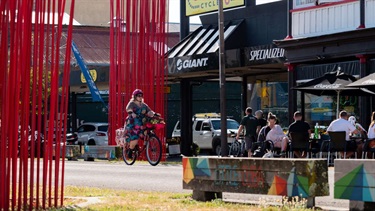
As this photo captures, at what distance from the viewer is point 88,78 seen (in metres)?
36.2

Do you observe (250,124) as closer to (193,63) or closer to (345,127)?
(345,127)

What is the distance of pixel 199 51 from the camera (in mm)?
33875

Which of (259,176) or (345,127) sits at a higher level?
(345,127)

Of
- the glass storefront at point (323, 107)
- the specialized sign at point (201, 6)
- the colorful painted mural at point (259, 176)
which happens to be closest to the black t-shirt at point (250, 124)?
the glass storefront at point (323, 107)

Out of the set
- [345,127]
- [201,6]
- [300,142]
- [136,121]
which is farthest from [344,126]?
[201,6]

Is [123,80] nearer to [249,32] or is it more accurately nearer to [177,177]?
[249,32]

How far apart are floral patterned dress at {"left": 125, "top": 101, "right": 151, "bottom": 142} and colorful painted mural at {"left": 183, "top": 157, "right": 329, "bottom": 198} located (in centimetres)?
886

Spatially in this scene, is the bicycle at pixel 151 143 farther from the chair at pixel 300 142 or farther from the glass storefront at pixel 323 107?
the glass storefront at pixel 323 107

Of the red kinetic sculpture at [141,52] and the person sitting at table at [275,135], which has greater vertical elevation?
the red kinetic sculpture at [141,52]

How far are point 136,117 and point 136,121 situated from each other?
0.13 meters

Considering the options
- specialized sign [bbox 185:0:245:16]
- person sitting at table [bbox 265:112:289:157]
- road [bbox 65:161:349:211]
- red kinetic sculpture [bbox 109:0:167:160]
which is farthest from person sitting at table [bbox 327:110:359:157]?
specialized sign [bbox 185:0:245:16]

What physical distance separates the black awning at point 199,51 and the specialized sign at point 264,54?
1795 millimetres

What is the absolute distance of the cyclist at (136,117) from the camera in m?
21.8

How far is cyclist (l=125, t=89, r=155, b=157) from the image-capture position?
71.7 feet
